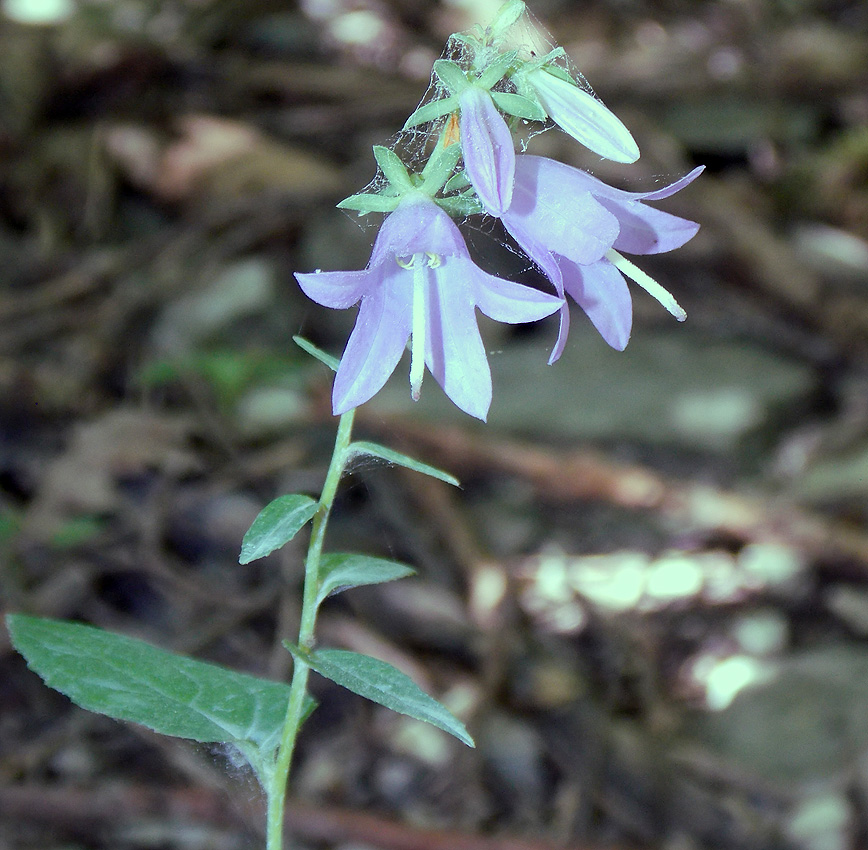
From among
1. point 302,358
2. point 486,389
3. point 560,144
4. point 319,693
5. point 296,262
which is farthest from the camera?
point 560,144

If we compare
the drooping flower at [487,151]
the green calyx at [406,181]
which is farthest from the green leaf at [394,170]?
the drooping flower at [487,151]

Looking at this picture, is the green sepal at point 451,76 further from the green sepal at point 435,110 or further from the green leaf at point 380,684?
the green leaf at point 380,684

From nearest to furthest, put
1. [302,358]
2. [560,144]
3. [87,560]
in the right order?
1. [87,560]
2. [302,358]
3. [560,144]

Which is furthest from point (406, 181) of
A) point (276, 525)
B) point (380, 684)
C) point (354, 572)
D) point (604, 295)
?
point (380, 684)

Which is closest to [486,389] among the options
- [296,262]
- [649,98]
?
[296,262]

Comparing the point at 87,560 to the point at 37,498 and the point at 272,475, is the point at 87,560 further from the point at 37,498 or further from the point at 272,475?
the point at 272,475

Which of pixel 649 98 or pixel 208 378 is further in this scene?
pixel 649 98

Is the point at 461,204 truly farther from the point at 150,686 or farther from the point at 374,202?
the point at 150,686

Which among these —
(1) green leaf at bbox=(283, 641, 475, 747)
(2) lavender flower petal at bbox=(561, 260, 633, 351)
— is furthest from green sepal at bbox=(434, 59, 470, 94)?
(1) green leaf at bbox=(283, 641, 475, 747)

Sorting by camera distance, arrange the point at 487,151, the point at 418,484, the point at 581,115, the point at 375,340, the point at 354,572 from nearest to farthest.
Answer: the point at 487,151
the point at 581,115
the point at 375,340
the point at 354,572
the point at 418,484
